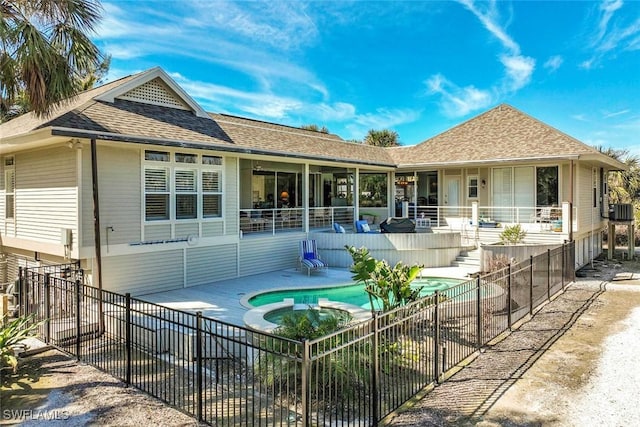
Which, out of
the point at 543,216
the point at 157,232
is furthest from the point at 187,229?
the point at 543,216

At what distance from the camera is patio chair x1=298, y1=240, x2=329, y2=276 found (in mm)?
14758

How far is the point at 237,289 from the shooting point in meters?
12.4

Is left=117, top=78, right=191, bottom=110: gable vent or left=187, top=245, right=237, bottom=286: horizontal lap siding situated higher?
left=117, top=78, right=191, bottom=110: gable vent

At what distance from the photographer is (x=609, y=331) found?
29.7ft

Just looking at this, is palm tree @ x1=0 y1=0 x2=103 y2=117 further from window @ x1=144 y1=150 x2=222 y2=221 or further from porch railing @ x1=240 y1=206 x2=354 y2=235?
porch railing @ x1=240 y1=206 x2=354 y2=235

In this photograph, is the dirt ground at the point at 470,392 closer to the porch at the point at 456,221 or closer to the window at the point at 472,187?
the porch at the point at 456,221

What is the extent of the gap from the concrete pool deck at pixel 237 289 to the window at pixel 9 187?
20.8ft

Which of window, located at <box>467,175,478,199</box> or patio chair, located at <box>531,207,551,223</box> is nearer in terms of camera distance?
patio chair, located at <box>531,207,551,223</box>

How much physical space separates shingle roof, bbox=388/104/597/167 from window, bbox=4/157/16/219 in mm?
16015

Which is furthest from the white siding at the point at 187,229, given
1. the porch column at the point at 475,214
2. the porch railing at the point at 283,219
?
the porch column at the point at 475,214

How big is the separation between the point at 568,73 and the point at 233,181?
2405 cm

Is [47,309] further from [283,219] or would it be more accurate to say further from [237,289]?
[283,219]

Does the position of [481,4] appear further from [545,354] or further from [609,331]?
[545,354]

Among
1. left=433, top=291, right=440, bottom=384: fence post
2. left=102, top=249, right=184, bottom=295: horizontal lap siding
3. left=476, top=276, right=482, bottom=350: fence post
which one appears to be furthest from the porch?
left=433, top=291, right=440, bottom=384: fence post
